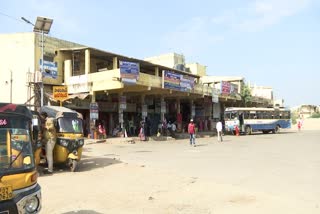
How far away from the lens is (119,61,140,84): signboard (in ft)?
89.6

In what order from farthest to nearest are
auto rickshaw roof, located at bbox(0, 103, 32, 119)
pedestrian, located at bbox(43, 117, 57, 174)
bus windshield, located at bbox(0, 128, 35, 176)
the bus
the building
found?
the bus
the building
pedestrian, located at bbox(43, 117, 57, 174)
auto rickshaw roof, located at bbox(0, 103, 32, 119)
bus windshield, located at bbox(0, 128, 35, 176)

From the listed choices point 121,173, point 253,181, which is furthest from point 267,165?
point 121,173

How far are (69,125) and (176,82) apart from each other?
20677 millimetres

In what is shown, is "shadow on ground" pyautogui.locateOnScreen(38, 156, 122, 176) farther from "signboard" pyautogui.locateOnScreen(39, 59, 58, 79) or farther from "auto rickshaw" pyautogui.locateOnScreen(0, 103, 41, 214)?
"signboard" pyautogui.locateOnScreen(39, 59, 58, 79)

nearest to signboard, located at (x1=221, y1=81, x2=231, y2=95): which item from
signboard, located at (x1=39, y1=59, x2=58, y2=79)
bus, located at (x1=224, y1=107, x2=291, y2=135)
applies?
bus, located at (x1=224, y1=107, x2=291, y2=135)

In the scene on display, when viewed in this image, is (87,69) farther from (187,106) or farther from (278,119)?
(278,119)

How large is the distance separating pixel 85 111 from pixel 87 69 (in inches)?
184

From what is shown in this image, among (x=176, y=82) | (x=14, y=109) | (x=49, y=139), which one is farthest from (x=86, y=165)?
(x=176, y=82)

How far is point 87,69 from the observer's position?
29406mm

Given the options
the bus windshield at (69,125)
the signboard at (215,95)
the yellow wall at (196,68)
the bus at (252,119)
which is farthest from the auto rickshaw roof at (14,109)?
the yellow wall at (196,68)

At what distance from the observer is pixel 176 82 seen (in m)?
34.3

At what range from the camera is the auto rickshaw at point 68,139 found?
13.9 metres

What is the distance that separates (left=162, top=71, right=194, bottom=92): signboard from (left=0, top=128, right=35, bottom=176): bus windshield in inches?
1066

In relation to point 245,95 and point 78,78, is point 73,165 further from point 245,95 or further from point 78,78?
point 245,95
